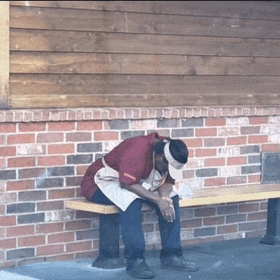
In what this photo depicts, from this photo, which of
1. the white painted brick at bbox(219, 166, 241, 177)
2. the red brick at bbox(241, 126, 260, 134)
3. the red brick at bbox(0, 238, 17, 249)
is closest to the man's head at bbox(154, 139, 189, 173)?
the white painted brick at bbox(219, 166, 241, 177)

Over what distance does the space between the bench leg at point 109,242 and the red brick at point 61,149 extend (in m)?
0.61

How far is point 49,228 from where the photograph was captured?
621cm

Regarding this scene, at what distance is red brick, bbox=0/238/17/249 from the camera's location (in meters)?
6.01

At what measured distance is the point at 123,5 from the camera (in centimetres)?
644

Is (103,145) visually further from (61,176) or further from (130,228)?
(130,228)

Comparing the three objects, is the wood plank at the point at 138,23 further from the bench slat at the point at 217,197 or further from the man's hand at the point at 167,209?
the man's hand at the point at 167,209

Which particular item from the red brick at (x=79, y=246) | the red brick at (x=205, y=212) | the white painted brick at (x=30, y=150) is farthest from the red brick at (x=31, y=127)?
the red brick at (x=205, y=212)

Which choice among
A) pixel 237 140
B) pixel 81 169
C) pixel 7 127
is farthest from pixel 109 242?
pixel 237 140

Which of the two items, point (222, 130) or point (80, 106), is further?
point (222, 130)

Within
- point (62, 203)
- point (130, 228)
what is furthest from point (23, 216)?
point (130, 228)

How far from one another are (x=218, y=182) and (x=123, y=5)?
1.90 m

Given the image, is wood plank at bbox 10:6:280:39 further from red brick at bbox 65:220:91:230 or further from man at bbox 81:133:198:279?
red brick at bbox 65:220:91:230

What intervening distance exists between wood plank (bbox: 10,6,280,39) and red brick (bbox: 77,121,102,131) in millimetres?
782

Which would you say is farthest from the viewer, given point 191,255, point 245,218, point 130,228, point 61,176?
point 245,218
